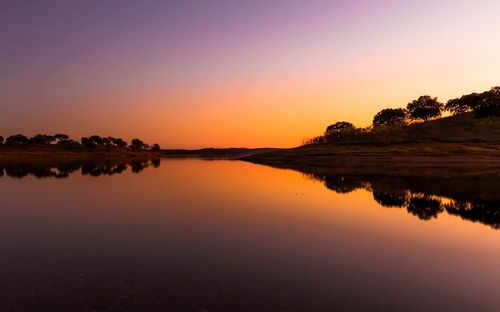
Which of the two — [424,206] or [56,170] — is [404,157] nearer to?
[424,206]

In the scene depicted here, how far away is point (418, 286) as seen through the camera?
51.0ft

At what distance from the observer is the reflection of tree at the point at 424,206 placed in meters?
Result: 34.2

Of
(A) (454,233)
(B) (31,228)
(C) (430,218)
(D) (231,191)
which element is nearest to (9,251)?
(B) (31,228)

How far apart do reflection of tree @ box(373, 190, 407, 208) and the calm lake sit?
1.31 m

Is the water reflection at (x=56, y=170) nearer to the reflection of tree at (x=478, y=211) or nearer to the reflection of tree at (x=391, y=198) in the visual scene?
the reflection of tree at (x=391, y=198)

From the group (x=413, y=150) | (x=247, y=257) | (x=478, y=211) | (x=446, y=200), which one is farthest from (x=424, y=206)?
(x=413, y=150)

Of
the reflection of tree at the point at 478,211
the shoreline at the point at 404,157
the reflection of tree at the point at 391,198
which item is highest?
the shoreline at the point at 404,157

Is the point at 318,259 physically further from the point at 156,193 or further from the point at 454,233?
the point at 156,193

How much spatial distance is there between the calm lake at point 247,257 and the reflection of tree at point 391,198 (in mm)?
1307

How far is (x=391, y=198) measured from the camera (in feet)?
149

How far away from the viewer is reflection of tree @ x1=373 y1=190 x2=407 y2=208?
133 ft

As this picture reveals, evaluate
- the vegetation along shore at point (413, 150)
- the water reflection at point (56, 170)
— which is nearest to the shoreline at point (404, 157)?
the vegetation along shore at point (413, 150)

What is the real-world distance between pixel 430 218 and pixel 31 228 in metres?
32.0

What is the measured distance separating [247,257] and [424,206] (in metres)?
26.8
